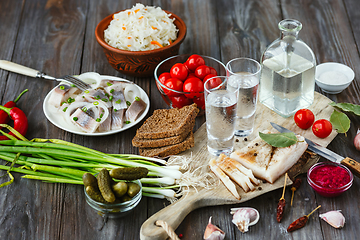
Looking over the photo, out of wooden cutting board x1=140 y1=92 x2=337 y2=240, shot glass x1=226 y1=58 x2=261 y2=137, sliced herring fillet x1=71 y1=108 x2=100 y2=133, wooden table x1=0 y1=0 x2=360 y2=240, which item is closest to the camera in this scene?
wooden cutting board x1=140 y1=92 x2=337 y2=240

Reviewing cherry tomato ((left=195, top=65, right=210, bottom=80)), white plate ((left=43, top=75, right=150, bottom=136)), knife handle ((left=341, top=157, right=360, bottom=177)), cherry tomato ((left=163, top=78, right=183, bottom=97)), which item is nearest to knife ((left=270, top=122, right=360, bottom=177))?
knife handle ((left=341, top=157, right=360, bottom=177))

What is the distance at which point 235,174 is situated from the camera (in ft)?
→ 8.03

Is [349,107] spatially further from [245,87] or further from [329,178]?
[245,87]

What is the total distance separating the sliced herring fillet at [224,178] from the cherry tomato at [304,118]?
2.80ft

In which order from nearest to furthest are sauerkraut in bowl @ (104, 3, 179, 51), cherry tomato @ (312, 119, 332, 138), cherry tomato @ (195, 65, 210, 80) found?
1. cherry tomato @ (312, 119, 332, 138)
2. cherry tomato @ (195, 65, 210, 80)
3. sauerkraut in bowl @ (104, 3, 179, 51)

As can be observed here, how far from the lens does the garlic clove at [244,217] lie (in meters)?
2.29

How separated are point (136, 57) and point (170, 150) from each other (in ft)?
3.70

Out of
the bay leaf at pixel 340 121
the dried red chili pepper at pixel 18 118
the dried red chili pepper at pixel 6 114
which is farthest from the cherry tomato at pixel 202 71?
the dried red chili pepper at pixel 6 114

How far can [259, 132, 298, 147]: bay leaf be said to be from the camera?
2533 millimetres

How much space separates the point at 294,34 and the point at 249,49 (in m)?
1.27

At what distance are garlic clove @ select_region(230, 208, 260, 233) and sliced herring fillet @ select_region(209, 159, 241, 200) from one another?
0.09 meters

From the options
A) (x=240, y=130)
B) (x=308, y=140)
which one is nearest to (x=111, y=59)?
(x=240, y=130)

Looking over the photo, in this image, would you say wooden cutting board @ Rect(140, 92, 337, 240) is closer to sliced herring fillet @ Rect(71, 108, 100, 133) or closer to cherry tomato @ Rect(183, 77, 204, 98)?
cherry tomato @ Rect(183, 77, 204, 98)

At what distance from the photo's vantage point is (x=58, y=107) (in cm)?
314
